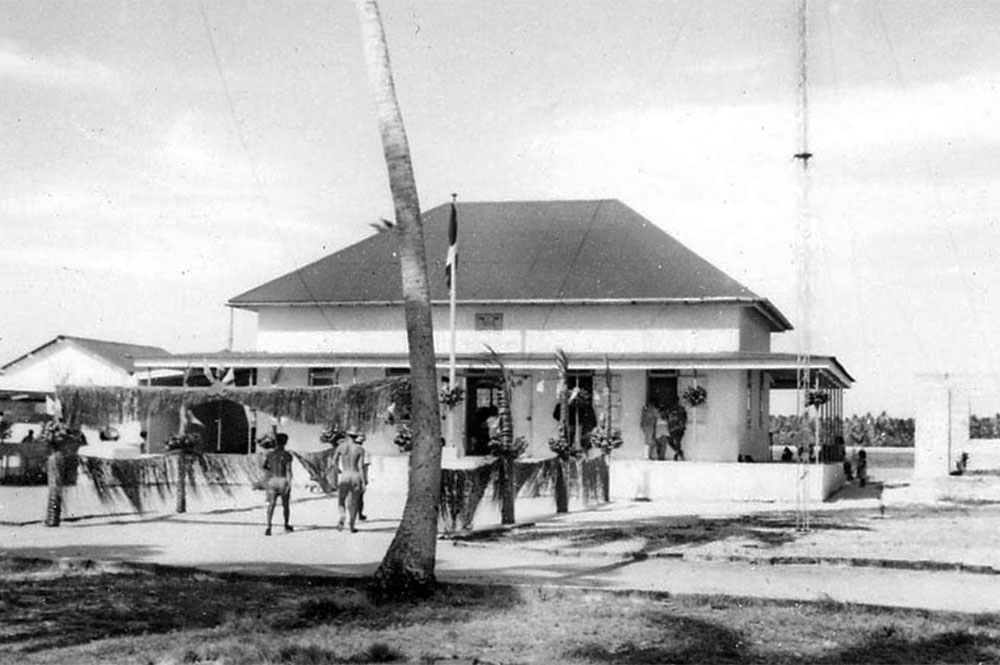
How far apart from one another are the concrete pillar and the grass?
18.5 metres

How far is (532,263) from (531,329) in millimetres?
2336

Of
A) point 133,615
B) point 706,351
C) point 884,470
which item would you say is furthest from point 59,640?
point 884,470

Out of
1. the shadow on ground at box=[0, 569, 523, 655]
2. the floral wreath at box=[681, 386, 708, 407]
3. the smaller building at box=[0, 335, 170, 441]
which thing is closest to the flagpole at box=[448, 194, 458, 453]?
the floral wreath at box=[681, 386, 708, 407]

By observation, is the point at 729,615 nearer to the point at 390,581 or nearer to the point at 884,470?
the point at 390,581

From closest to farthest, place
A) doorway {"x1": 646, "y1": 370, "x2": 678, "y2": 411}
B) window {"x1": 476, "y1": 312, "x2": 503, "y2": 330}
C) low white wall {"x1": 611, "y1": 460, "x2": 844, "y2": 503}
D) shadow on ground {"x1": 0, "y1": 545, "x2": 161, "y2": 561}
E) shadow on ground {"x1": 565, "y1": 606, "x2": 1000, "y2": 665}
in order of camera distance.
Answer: shadow on ground {"x1": 565, "y1": 606, "x2": 1000, "y2": 665} → shadow on ground {"x1": 0, "y1": 545, "x2": 161, "y2": 561} → low white wall {"x1": 611, "y1": 460, "x2": 844, "y2": 503} → doorway {"x1": 646, "y1": 370, "x2": 678, "y2": 411} → window {"x1": 476, "y1": 312, "x2": 503, "y2": 330}

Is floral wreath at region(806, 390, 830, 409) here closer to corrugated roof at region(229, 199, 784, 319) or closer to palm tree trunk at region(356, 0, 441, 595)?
corrugated roof at region(229, 199, 784, 319)

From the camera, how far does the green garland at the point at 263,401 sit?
61.7ft

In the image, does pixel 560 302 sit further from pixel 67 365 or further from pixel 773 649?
pixel 67 365

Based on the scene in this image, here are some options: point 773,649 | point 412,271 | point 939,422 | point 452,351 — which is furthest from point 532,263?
point 773,649

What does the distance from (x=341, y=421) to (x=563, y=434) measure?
6.82 metres

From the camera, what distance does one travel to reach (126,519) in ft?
63.5

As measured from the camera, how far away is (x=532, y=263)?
3341 centimetres

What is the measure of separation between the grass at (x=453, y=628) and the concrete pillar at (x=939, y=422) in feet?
60.6

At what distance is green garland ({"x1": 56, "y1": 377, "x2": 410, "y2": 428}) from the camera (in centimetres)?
1881
